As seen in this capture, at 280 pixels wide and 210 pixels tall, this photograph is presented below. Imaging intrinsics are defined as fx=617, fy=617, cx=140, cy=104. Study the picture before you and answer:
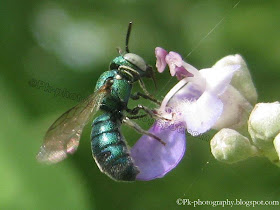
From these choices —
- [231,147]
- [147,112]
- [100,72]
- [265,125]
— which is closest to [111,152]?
[147,112]

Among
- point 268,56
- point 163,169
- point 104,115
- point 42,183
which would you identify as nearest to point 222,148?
point 163,169

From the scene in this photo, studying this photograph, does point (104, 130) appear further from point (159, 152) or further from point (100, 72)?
point (100, 72)

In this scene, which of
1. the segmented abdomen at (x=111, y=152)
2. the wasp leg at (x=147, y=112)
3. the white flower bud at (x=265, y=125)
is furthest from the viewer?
the wasp leg at (x=147, y=112)

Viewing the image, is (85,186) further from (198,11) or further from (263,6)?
(263,6)

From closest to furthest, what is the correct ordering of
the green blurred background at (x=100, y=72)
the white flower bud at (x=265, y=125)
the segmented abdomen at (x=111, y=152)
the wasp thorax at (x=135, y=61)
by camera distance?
1. the white flower bud at (x=265, y=125)
2. the segmented abdomen at (x=111, y=152)
3. the wasp thorax at (x=135, y=61)
4. the green blurred background at (x=100, y=72)

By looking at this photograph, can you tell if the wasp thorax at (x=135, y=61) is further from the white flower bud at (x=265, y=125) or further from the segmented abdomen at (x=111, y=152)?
the white flower bud at (x=265, y=125)

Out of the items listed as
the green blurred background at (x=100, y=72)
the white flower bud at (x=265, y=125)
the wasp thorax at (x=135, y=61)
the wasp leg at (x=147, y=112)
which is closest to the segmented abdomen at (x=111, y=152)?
the wasp leg at (x=147, y=112)
